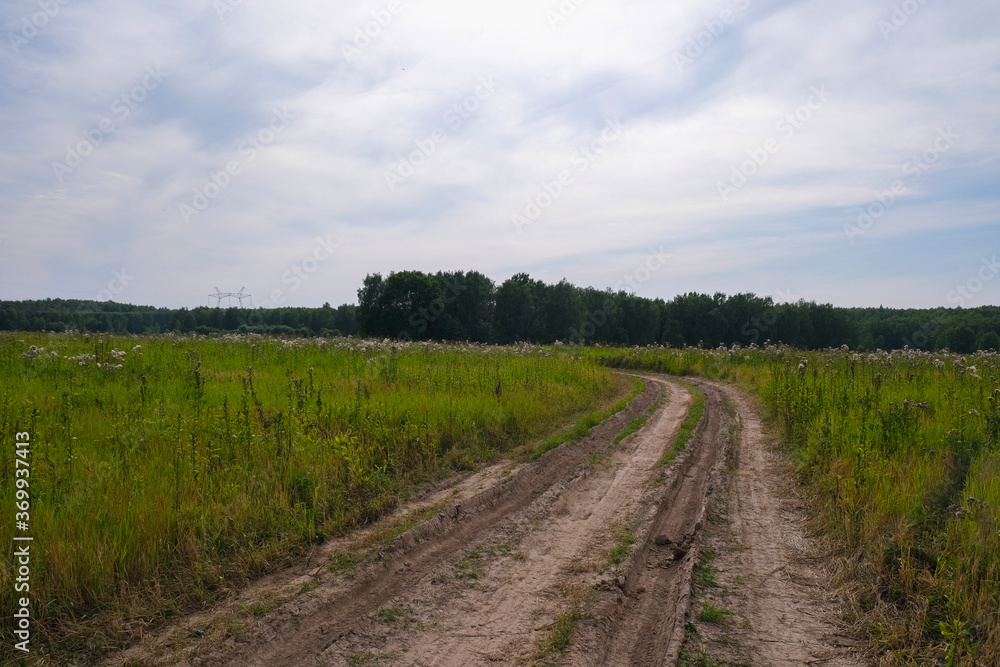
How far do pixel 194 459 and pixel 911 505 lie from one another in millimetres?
7525

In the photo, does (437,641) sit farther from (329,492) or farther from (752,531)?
(752,531)

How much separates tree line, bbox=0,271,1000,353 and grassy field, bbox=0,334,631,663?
3796 cm

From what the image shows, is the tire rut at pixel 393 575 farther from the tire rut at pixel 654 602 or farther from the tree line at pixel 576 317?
the tree line at pixel 576 317

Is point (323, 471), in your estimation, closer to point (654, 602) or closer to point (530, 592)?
point (530, 592)

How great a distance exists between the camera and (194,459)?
595 cm

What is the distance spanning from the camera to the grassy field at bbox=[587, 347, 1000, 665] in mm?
3863

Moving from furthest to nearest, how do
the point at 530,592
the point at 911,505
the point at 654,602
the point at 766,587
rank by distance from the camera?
the point at 911,505 < the point at 766,587 < the point at 530,592 < the point at 654,602

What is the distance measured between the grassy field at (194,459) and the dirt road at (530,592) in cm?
54

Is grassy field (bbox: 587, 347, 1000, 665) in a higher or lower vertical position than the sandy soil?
higher

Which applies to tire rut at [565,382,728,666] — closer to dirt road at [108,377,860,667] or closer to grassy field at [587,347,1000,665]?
dirt road at [108,377,860,667]

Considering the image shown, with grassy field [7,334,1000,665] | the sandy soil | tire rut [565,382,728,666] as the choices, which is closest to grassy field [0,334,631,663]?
grassy field [7,334,1000,665]

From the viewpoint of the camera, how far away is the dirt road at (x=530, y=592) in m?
3.74

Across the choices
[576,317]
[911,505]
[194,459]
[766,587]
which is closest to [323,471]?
[194,459]

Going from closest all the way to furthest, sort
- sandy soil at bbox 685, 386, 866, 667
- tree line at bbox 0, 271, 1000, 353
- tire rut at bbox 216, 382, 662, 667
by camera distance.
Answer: tire rut at bbox 216, 382, 662, 667 → sandy soil at bbox 685, 386, 866, 667 → tree line at bbox 0, 271, 1000, 353
